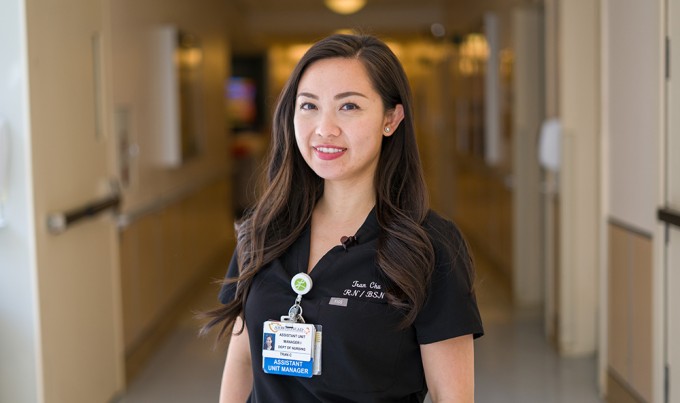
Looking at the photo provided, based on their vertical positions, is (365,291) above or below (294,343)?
above

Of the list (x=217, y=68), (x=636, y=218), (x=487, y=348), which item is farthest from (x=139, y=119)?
(x=217, y=68)

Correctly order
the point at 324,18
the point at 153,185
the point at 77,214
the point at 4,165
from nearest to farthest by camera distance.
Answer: the point at 4,165
the point at 77,214
the point at 153,185
the point at 324,18

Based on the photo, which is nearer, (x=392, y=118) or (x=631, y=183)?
(x=392, y=118)

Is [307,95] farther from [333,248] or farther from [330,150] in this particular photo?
[333,248]

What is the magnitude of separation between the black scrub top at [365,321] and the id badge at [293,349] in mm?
20

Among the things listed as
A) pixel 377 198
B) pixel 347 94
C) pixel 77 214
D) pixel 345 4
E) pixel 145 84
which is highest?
pixel 345 4

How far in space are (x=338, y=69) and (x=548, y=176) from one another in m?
4.38

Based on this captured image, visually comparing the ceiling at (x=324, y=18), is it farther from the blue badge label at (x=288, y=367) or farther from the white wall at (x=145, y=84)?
the blue badge label at (x=288, y=367)

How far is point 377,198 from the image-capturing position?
6.58 ft

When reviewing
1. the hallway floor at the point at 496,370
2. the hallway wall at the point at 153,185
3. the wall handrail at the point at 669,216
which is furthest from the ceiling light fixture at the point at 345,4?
the wall handrail at the point at 669,216

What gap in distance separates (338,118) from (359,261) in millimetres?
309

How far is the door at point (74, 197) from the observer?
12.3 ft

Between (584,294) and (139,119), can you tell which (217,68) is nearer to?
(139,119)

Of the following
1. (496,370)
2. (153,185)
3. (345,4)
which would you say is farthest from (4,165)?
(345,4)
